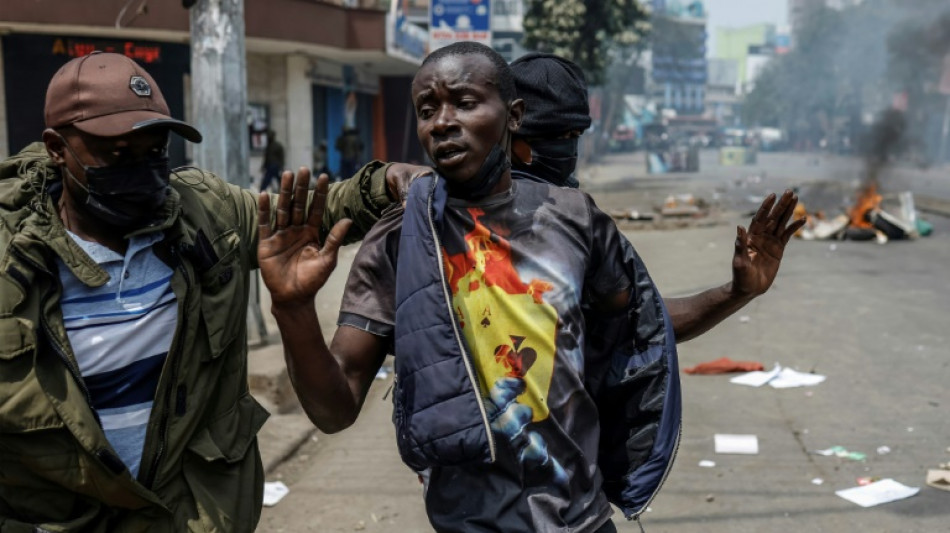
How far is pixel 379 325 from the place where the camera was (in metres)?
1.98

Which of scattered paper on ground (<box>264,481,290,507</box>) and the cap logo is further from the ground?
the cap logo

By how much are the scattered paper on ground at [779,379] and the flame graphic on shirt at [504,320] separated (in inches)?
198

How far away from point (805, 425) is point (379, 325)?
4385mm

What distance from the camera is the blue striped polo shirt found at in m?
2.15

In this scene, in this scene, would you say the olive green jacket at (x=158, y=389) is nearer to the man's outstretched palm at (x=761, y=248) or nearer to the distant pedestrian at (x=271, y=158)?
the man's outstretched palm at (x=761, y=248)

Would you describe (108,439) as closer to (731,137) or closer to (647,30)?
(647,30)

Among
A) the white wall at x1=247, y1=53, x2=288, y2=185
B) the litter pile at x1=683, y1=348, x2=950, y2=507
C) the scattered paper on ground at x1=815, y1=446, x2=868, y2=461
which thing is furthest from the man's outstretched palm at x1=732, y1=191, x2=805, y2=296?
the white wall at x1=247, y1=53, x2=288, y2=185

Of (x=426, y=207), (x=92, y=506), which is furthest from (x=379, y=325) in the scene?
(x=92, y=506)

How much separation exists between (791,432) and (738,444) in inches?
17.7

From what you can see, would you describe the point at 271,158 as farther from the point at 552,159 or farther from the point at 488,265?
the point at 488,265

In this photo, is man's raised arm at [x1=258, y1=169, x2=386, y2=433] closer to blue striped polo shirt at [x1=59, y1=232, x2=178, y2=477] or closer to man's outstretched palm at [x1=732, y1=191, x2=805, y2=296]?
blue striped polo shirt at [x1=59, y1=232, x2=178, y2=477]

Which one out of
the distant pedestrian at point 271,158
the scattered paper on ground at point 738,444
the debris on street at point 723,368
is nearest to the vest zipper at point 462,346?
the scattered paper on ground at point 738,444

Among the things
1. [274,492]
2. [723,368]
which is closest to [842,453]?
[723,368]

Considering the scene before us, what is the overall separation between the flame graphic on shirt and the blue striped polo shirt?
738 mm
